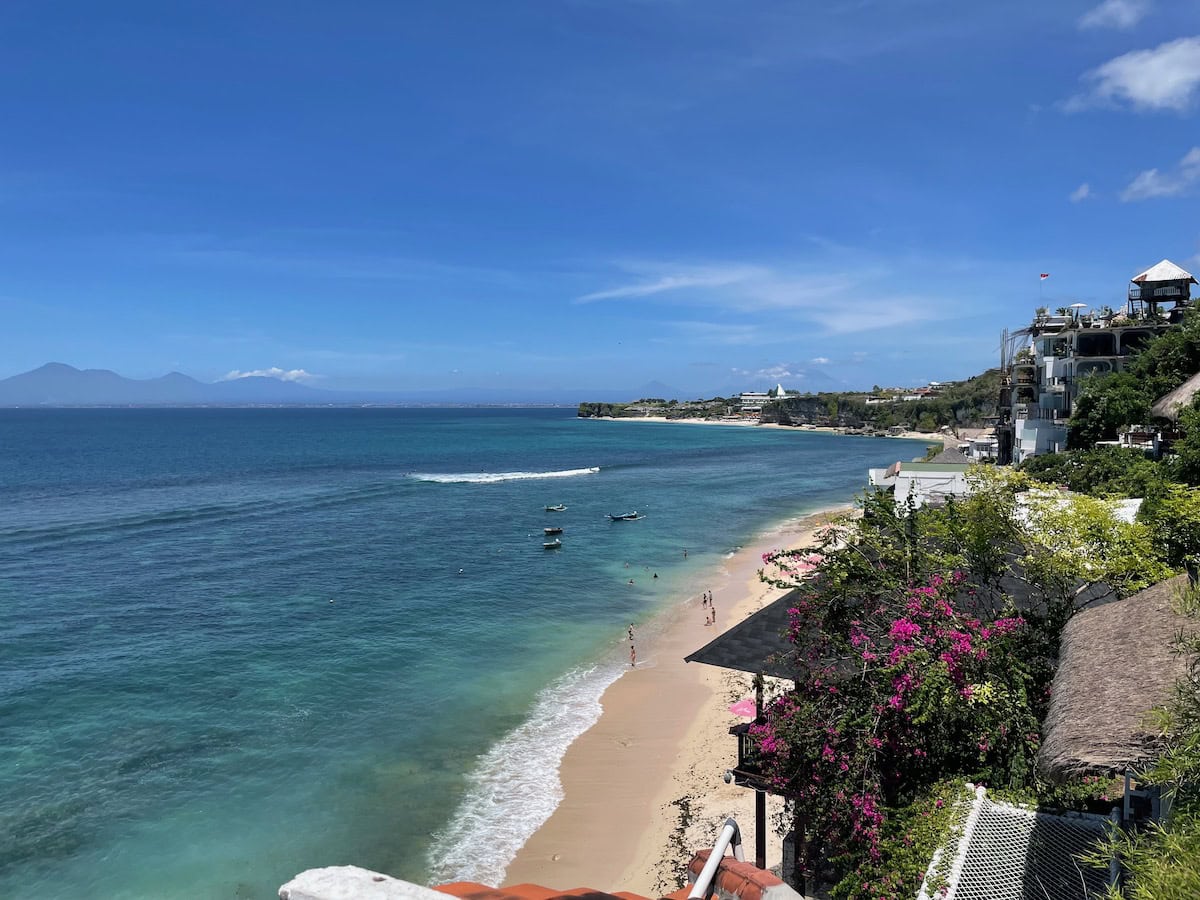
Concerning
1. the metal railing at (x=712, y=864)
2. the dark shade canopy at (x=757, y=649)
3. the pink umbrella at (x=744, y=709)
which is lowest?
the pink umbrella at (x=744, y=709)

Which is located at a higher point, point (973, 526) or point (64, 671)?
point (973, 526)

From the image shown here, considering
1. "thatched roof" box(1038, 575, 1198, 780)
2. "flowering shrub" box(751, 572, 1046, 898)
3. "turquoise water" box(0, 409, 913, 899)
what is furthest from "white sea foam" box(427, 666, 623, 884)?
"thatched roof" box(1038, 575, 1198, 780)

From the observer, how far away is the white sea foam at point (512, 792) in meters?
15.6

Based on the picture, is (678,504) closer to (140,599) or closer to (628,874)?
(140,599)

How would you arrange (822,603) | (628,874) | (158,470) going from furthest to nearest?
(158,470) < (628,874) < (822,603)

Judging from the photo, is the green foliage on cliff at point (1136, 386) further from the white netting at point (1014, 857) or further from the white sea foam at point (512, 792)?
the white netting at point (1014, 857)

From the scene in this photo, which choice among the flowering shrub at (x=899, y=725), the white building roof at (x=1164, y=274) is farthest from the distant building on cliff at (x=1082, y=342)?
the flowering shrub at (x=899, y=725)

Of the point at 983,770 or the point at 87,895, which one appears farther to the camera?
the point at 87,895

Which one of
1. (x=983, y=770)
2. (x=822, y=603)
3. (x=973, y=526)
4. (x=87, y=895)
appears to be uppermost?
(x=973, y=526)

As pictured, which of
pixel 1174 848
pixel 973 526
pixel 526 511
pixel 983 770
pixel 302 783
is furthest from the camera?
pixel 526 511

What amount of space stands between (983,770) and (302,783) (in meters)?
16.5

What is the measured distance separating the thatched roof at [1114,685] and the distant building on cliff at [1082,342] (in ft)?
120

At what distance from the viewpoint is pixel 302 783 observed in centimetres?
1873

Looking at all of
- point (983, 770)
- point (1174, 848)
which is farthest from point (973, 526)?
point (1174, 848)
